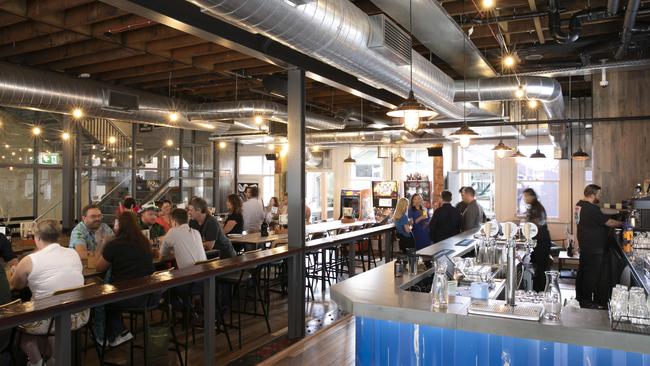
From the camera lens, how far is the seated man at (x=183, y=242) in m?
4.83

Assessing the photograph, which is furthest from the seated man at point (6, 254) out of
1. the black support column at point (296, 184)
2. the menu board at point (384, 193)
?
the menu board at point (384, 193)

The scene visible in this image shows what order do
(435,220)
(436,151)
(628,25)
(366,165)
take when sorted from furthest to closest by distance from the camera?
1. (366,165)
2. (436,151)
3. (435,220)
4. (628,25)

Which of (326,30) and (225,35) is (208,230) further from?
(326,30)

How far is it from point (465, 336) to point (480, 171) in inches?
415

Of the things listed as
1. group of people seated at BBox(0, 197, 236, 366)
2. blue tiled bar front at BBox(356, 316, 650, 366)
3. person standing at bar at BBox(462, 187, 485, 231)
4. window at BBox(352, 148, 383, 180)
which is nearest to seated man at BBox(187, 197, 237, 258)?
group of people seated at BBox(0, 197, 236, 366)

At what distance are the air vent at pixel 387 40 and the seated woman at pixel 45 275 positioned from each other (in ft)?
8.99

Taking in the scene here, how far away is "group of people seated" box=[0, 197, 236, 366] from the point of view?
139 inches

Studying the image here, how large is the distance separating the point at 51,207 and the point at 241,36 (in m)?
7.14

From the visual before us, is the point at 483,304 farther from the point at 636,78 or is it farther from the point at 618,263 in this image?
the point at 636,78

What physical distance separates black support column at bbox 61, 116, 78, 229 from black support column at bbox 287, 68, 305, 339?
5.77m

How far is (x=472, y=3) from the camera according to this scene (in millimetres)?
5047

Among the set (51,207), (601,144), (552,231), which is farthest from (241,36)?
(552,231)

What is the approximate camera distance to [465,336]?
2709mm

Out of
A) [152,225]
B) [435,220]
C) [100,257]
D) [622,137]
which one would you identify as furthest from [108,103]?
[622,137]
